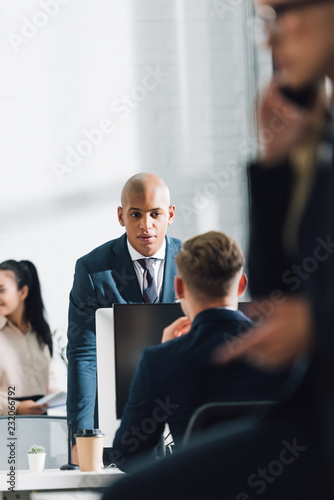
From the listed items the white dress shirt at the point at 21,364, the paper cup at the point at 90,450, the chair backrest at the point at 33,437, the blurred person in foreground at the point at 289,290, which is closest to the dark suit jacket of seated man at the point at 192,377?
the paper cup at the point at 90,450

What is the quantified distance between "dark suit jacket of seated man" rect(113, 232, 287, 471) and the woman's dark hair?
8.38 feet

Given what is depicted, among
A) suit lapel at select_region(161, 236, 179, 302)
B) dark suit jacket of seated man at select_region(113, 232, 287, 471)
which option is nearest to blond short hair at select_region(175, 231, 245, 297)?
dark suit jacket of seated man at select_region(113, 232, 287, 471)

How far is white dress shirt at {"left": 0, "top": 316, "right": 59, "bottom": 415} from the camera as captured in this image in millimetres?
4059

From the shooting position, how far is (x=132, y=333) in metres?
1.95

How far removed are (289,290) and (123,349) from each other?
1.11 meters

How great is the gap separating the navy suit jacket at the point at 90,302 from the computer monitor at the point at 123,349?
307mm

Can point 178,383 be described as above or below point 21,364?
above

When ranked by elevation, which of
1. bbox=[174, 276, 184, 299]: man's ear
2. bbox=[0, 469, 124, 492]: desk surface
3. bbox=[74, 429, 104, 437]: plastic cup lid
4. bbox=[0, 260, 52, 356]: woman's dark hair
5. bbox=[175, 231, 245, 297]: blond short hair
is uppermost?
bbox=[175, 231, 245, 297]: blond short hair

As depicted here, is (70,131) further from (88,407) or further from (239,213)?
(88,407)

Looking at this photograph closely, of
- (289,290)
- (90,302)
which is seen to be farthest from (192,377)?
(90,302)

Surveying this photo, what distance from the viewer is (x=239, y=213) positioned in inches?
200

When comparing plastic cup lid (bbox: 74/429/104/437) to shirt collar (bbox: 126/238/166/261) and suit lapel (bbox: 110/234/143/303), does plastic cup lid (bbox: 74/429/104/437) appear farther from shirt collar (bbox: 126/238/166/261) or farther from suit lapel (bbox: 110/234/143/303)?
shirt collar (bbox: 126/238/166/261)

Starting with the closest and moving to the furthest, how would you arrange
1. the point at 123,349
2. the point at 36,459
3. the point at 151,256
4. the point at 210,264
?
the point at 210,264 → the point at 123,349 → the point at 36,459 → the point at 151,256

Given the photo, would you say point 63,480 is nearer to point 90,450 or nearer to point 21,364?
point 90,450
